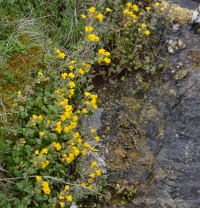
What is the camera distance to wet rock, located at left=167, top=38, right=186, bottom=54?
422cm

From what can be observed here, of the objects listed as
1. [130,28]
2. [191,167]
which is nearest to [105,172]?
[191,167]

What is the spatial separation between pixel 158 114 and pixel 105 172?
1.14 metres

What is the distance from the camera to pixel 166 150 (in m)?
3.12

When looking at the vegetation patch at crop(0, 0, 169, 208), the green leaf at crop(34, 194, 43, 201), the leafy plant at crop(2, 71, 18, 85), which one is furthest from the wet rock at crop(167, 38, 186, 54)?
the green leaf at crop(34, 194, 43, 201)

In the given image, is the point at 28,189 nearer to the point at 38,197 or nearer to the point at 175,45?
the point at 38,197

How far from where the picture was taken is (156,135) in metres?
3.29

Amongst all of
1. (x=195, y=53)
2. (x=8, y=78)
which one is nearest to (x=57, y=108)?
(x=8, y=78)

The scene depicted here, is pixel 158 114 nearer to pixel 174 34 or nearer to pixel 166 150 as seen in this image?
pixel 166 150

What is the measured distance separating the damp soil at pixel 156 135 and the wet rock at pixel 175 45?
0.09 meters

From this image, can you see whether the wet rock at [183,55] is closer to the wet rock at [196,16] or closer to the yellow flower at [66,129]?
the wet rock at [196,16]

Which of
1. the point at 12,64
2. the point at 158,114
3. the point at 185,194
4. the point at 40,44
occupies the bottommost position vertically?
the point at 185,194

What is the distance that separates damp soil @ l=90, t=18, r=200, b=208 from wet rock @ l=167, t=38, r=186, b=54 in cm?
9

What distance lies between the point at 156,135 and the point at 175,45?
1.78m

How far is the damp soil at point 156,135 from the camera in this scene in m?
2.76
